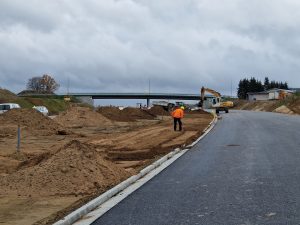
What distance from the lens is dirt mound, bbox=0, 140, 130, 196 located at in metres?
11.2

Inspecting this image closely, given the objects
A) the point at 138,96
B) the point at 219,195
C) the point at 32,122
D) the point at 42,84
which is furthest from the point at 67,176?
the point at 42,84

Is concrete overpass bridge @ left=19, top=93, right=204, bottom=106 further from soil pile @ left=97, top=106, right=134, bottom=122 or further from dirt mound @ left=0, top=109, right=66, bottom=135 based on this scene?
dirt mound @ left=0, top=109, right=66, bottom=135

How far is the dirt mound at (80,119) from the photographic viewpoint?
49.1 metres

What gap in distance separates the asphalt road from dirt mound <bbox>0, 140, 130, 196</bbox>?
3.88 feet

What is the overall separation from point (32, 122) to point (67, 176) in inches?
1038

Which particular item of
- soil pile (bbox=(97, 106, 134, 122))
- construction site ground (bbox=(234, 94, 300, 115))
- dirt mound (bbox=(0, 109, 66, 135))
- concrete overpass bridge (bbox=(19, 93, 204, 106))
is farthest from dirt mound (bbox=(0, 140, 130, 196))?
concrete overpass bridge (bbox=(19, 93, 204, 106))

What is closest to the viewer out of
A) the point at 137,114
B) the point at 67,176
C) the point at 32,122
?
the point at 67,176

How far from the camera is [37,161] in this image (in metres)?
14.0

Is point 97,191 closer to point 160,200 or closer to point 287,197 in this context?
point 160,200

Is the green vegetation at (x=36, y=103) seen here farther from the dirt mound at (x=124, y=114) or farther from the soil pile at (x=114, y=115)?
the soil pile at (x=114, y=115)

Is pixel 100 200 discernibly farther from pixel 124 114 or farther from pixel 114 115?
pixel 124 114

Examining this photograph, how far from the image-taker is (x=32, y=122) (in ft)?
123

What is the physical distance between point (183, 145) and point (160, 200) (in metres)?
13.4

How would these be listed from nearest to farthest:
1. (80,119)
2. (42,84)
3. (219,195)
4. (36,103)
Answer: (219,195) < (80,119) < (36,103) < (42,84)
